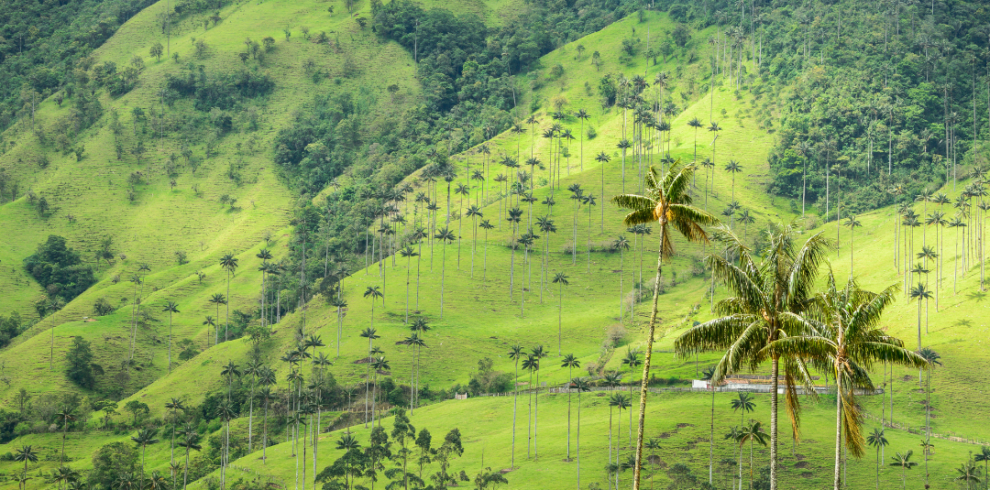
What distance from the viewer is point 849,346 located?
34406mm

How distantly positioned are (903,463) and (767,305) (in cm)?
7179

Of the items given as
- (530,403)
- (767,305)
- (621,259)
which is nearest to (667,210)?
(767,305)

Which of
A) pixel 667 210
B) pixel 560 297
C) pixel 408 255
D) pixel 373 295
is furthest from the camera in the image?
pixel 408 255

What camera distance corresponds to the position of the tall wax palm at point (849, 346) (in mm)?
33000

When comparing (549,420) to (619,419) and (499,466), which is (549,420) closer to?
(619,419)

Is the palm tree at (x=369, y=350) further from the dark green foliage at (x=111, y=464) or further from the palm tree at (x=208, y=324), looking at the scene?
the palm tree at (x=208, y=324)

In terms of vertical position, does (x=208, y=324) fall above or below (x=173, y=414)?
above

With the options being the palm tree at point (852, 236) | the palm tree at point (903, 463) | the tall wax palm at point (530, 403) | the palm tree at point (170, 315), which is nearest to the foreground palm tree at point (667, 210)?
the palm tree at point (903, 463)

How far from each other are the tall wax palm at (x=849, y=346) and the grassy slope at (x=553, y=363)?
227ft

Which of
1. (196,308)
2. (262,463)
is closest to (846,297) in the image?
(262,463)

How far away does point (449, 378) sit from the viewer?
150125mm

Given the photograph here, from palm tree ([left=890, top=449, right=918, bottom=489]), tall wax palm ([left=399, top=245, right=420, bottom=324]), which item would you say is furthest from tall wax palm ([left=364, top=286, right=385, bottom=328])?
palm tree ([left=890, top=449, right=918, bottom=489])

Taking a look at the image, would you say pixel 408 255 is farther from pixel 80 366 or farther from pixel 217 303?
pixel 80 366

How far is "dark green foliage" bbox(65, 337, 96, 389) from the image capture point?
167 metres
